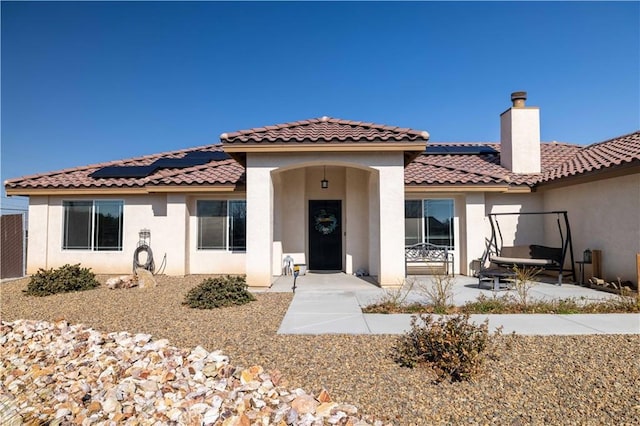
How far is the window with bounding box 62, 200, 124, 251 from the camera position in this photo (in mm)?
12133

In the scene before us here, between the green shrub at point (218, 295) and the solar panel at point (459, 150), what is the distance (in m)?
10.7

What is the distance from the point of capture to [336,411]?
3.18 metres

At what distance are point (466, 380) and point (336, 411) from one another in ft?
5.06

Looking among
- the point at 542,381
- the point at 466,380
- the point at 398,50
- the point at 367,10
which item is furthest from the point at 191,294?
the point at 398,50

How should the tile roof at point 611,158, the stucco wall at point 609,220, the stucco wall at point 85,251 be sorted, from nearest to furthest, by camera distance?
the stucco wall at point 609,220, the tile roof at point 611,158, the stucco wall at point 85,251

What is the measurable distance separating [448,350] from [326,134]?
250 inches

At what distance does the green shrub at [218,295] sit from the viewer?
7.08 meters

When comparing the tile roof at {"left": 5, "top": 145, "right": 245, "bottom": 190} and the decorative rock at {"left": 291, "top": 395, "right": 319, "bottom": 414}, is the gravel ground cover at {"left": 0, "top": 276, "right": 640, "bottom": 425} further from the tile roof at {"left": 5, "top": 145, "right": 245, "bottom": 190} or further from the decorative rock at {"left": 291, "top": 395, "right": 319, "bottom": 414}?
the tile roof at {"left": 5, "top": 145, "right": 245, "bottom": 190}

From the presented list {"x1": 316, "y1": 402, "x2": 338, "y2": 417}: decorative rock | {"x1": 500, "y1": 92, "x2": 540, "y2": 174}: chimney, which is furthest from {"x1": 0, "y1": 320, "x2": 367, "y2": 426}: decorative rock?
{"x1": 500, "y1": 92, "x2": 540, "y2": 174}: chimney

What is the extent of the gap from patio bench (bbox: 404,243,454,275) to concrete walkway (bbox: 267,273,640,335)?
2539mm

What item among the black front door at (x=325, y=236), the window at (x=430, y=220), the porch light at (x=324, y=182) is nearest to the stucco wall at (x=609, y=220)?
the window at (x=430, y=220)

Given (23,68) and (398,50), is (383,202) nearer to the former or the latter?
(398,50)

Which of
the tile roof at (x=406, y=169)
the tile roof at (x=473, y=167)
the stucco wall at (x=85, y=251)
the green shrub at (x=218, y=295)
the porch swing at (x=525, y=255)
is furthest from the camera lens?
the stucco wall at (x=85, y=251)

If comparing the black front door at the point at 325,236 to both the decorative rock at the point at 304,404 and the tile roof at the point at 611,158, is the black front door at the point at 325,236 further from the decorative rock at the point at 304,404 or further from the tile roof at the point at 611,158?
the decorative rock at the point at 304,404
